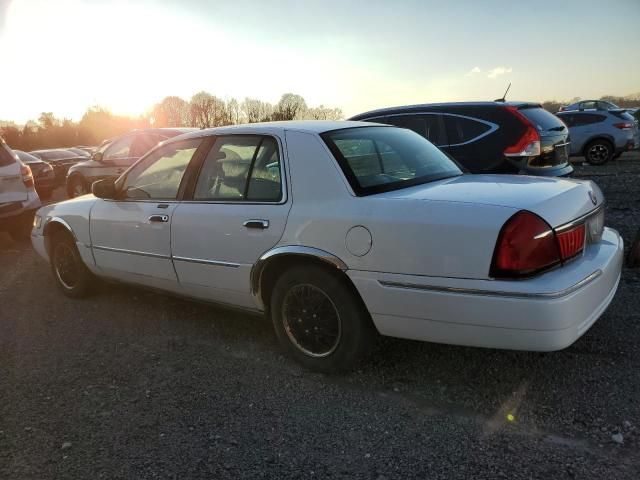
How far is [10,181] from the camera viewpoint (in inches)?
293

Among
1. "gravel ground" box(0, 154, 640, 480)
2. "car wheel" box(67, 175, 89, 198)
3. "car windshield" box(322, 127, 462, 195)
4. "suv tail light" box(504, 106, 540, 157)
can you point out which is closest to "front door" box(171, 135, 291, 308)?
"car windshield" box(322, 127, 462, 195)

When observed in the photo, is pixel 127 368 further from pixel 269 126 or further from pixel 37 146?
pixel 37 146

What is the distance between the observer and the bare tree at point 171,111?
30609 mm

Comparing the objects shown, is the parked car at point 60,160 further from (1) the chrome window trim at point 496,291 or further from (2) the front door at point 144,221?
(1) the chrome window trim at point 496,291

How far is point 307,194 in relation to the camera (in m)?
3.19

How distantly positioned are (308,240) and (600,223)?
1727 millimetres

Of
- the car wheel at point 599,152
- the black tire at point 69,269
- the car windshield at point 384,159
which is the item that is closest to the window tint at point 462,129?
the car windshield at point 384,159

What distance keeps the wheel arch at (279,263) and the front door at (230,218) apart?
0.06 meters

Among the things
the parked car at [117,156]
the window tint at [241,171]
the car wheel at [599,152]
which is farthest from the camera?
the car wheel at [599,152]

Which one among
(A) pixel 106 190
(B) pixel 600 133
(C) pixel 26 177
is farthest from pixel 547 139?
(B) pixel 600 133

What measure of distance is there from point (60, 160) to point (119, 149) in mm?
10480

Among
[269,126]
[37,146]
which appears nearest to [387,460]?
[269,126]

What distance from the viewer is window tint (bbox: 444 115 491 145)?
20.7 feet

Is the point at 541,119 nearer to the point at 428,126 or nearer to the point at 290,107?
the point at 428,126
